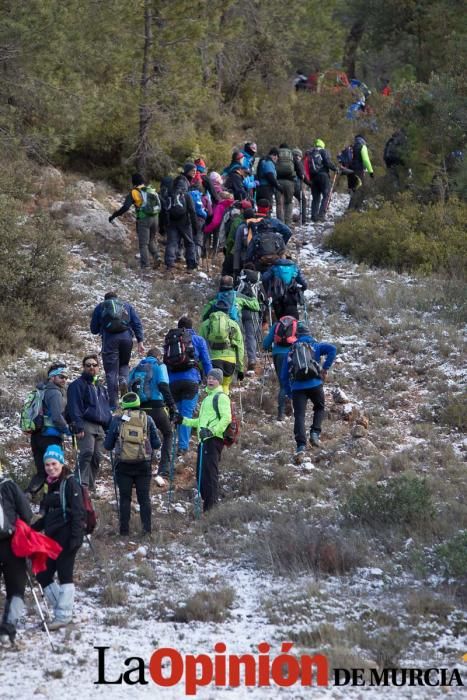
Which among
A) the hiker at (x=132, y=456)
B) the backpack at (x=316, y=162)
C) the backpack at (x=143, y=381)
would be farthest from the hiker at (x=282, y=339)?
the backpack at (x=316, y=162)

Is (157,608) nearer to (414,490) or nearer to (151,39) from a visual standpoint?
(414,490)

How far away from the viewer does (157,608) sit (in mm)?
9234

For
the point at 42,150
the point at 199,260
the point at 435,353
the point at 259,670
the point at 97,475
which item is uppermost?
the point at 42,150

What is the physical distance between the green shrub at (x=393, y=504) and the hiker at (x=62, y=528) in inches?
133

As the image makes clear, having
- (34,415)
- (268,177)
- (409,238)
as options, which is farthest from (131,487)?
(409,238)

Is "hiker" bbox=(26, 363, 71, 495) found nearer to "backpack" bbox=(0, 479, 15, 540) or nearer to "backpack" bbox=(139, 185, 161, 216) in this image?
"backpack" bbox=(0, 479, 15, 540)

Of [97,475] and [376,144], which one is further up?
[376,144]

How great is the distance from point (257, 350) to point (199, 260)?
438 centimetres

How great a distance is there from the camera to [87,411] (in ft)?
37.3

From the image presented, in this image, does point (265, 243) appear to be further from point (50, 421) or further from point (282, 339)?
point (50, 421)

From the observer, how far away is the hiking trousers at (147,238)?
19.0 meters

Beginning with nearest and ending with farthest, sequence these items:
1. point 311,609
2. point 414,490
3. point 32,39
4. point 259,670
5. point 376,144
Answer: point 259,670
point 311,609
point 414,490
point 32,39
point 376,144

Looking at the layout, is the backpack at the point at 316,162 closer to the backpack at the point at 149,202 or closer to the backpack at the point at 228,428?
the backpack at the point at 149,202

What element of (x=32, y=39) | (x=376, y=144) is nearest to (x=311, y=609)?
(x=32, y=39)
